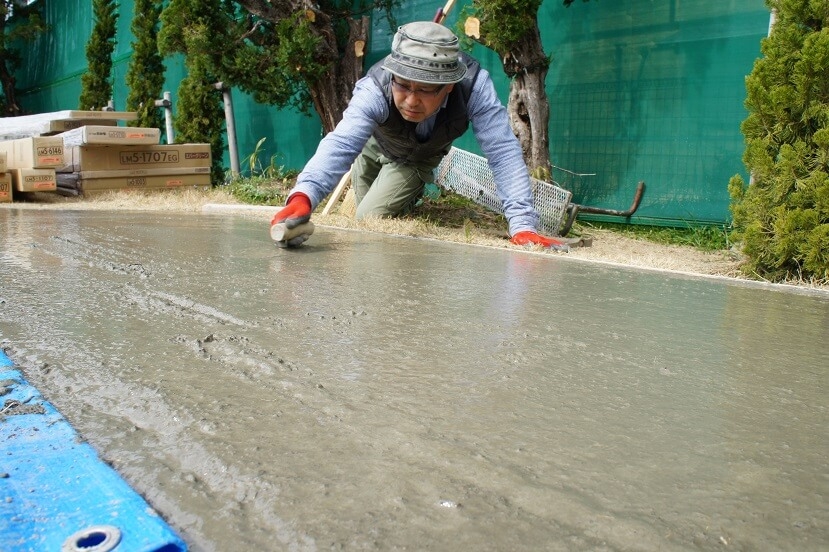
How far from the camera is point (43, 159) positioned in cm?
686

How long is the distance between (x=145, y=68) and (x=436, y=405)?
34.8 ft

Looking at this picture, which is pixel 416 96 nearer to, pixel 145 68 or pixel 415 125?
pixel 415 125

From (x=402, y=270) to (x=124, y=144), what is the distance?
594 centimetres

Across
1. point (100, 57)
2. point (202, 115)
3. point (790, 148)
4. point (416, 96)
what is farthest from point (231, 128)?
point (790, 148)

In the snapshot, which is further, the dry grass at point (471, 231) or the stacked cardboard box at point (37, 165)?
the stacked cardboard box at point (37, 165)

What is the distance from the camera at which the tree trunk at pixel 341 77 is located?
280 inches

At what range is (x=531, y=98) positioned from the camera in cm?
549

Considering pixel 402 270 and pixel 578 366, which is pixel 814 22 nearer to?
pixel 402 270

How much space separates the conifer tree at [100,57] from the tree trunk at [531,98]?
910 centimetres

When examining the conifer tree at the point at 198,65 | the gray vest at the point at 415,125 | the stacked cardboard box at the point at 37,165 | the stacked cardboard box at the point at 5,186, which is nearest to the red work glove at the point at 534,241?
the gray vest at the point at 415,125

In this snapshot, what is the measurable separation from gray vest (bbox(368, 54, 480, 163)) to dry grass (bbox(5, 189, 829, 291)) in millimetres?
429

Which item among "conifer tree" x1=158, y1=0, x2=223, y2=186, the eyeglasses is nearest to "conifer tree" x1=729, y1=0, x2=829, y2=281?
the eyeglasses

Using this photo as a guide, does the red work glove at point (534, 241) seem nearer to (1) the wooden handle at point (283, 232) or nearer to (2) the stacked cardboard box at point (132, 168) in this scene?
(1) the wooden handle at point (283, 232)

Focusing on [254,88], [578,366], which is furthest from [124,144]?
[578,366]
